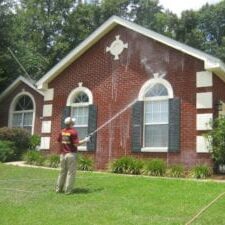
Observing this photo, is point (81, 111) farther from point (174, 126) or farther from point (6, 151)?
point (174, 126)

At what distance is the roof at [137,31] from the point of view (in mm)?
15570

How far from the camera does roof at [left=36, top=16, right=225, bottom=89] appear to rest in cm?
1557

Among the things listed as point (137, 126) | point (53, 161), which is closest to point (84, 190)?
point (137, 126)

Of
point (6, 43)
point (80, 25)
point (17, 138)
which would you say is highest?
point (80, 25)

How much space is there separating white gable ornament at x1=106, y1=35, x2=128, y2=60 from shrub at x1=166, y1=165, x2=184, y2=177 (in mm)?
5069

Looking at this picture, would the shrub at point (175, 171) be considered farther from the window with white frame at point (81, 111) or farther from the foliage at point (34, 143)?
the foliage at point (34, 143)

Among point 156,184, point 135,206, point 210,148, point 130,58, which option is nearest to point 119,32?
point 130,58

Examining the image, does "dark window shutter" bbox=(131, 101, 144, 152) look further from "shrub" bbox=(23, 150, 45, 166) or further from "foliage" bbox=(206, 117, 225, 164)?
"shrub" bbox=(23, 150, 45, 166)

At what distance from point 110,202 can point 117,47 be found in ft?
29.5

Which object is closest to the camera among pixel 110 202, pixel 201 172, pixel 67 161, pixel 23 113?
pixel 110 202

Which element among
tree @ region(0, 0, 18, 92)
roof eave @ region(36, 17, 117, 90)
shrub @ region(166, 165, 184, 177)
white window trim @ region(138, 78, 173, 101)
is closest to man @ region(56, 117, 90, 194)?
shrub @ region(166, 165, 184, 177)

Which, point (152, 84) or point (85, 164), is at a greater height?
point (152, 84)

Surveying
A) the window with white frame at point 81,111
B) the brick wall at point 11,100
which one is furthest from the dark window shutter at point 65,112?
the brick wall at point 11,100

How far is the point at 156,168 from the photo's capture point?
49.5 feet
